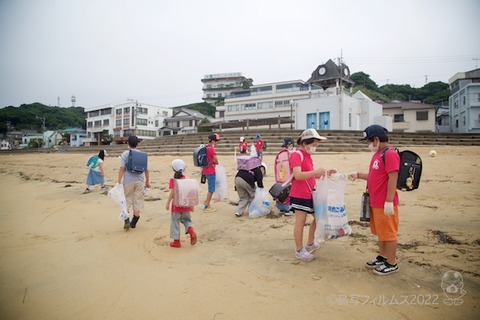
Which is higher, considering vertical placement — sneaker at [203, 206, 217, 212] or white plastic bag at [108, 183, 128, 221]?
white plastic bag at [108, 183, 128, 221]

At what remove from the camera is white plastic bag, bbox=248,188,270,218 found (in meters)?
6.05

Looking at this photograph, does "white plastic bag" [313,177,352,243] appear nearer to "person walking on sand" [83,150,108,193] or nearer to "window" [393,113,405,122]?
"person walking on sand" [83,150,108,193]

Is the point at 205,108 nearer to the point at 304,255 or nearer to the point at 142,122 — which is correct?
the point at 142,122

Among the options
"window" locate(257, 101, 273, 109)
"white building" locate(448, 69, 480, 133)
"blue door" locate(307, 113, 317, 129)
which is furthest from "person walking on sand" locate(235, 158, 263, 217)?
"window" locate(257, 101, 273, 109)

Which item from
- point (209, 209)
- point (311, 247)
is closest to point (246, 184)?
point (209, 209)

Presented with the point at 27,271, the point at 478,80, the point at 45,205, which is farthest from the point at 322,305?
the point at 478,80

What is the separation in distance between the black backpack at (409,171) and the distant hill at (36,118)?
269 ft

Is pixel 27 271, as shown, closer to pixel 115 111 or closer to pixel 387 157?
pixel 387 157

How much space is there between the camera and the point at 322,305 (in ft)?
8.98

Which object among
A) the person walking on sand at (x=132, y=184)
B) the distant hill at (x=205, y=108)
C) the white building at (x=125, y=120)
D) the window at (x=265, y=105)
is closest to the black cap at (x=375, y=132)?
the person walking on sand at (x=132, y=184)

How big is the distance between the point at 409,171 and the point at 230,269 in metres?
2.48

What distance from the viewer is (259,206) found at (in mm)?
6059

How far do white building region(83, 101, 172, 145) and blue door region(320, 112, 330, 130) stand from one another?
38.2m

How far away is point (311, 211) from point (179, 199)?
2032 millimetres
